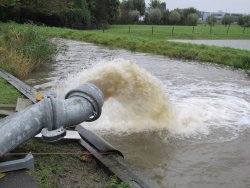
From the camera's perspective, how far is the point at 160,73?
1638 centimetres

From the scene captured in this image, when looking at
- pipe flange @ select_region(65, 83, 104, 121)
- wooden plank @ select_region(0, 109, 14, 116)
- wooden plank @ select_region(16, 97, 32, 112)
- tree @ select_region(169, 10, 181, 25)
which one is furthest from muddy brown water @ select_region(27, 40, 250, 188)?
tree @ select_region(169, 10, 181, 25)

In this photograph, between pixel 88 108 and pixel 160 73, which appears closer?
pixel 88 108

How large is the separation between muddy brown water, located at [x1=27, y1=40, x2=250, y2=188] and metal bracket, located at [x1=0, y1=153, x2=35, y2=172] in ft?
7.37

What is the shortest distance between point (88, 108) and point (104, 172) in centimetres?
98

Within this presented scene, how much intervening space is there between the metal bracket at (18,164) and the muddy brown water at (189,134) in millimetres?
2248

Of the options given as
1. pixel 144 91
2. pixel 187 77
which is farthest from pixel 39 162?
pixel 187 77

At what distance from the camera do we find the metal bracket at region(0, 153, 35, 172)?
454cm

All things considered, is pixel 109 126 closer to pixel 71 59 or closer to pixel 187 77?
pixel 187 77

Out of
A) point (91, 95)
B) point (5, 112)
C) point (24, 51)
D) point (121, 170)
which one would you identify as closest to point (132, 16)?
point (24, 51)

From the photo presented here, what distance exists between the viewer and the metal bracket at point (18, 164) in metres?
4.54

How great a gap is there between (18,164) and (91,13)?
4474cm

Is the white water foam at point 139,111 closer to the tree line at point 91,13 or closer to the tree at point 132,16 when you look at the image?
the tree line at point 91,13

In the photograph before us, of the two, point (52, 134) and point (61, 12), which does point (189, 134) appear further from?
point (61, 12)

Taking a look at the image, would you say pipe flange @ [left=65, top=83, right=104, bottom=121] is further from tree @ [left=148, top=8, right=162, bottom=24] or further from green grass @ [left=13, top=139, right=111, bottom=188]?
tree @ [left=148, top=8, right=162, bottom=24]
